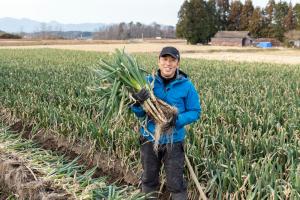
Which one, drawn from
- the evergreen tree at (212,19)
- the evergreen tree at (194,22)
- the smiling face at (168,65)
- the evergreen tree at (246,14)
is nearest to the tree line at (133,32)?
the evergreen tree at (246,14)

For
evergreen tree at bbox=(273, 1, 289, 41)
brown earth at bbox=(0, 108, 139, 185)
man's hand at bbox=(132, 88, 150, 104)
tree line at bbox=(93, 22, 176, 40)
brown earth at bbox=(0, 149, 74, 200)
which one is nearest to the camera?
man's hand at bbox=(132, 88, 150, 104)

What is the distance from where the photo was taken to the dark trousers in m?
3.65

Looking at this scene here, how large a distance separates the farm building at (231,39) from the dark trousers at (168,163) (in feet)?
217

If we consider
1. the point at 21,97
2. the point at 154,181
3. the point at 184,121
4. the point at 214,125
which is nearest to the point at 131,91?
the point at 184,121

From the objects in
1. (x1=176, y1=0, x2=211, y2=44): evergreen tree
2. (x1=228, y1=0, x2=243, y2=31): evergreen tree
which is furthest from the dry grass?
(x1=228, y1=0, x2=243, y2=31): evergreen tree

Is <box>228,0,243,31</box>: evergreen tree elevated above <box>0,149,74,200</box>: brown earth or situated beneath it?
elevated above

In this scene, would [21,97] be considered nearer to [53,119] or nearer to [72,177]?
[53,119]

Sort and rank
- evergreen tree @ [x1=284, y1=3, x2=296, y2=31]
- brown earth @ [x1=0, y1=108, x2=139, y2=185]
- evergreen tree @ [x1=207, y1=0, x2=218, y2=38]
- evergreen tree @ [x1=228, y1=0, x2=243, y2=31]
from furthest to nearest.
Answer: evergreen tree @ [x1=228, y1=0, x2=243, y2=31] < evergreen tree @ [x1=284, y1=3, x2=296, y2=31] < evergreen tree @ [x1=207, y1=0, x2=218, y2=38] < brown earth @ [x1=0, y1=108, x2=139, y2=185]

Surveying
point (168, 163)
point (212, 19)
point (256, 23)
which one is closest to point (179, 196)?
point (168, 163)

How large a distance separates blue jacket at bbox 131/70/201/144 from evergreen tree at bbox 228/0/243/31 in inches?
3049

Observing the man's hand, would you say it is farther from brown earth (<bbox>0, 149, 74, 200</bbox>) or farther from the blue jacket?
brown earth (<bbox>0, 149, 74, 200</bbox>)

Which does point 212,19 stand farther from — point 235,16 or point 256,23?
point 235,16

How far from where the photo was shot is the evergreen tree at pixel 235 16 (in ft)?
257

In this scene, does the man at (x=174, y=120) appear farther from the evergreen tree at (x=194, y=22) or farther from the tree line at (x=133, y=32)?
the tree line at (x=133, y=32)
